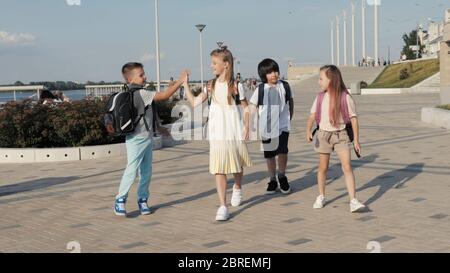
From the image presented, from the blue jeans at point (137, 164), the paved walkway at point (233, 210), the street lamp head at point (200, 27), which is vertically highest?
the street lamp head at point (200, 27)

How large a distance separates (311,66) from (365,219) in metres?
80.0

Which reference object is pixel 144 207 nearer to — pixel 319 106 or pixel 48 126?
pixel 319 106

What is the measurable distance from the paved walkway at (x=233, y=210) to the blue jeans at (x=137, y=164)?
1.03ft

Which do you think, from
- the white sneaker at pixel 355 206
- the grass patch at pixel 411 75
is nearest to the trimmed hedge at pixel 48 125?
the white sneaker at pixel 355 206

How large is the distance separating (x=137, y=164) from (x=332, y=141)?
2.17m

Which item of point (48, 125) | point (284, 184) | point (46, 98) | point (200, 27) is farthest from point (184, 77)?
point (200, 27)

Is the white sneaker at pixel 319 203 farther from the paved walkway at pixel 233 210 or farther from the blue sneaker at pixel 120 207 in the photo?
the blue sneaker at pixel 120 207

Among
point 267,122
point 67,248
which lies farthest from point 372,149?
point 67,248

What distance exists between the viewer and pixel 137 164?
244 inches

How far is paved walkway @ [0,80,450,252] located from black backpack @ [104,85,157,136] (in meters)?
1.02

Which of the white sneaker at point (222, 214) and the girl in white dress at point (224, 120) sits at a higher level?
the girl in white dress at point (224, 120)

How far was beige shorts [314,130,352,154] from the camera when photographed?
19.8ft

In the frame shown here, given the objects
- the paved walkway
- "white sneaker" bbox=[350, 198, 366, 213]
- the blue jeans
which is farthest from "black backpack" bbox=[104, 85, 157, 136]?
"white sneaker" bbox=[350, 198, 366, 213]

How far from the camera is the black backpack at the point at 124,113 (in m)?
5.96
